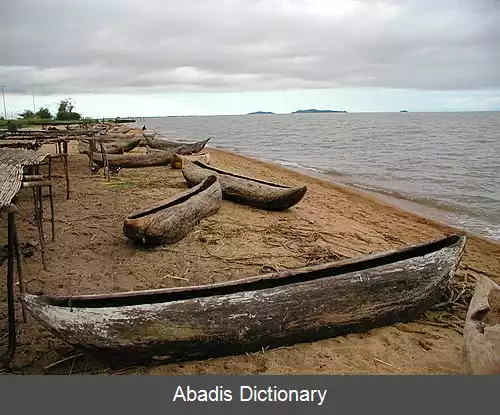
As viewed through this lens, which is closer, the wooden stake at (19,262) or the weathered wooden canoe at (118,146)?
the wooden stake at (19,262)

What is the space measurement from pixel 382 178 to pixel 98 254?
927cm

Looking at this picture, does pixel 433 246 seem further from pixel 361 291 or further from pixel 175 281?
pixel 175 281

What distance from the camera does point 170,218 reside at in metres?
4.45

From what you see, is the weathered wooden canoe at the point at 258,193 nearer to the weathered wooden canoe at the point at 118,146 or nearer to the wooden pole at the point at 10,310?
the wooden pole at the point at 10,310

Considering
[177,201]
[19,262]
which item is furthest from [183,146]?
[19,262]

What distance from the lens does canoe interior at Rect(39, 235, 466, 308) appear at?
2.48 m

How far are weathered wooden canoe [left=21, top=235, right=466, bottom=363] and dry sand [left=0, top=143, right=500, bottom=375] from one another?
0.11 m

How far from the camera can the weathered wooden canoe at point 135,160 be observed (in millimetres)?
9689

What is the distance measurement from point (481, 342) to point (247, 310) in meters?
1.22

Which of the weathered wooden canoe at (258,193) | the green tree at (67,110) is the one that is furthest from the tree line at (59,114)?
the weathered wooden canoe at (258,193)

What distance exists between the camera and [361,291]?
285cm

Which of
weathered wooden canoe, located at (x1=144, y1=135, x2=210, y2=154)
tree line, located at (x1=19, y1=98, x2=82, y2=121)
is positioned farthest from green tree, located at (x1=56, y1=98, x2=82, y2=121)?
weathered wooden canoe, located at (x1=144, y1=135, x2=210, y2=154)

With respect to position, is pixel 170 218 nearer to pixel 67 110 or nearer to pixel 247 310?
pixel 247 310

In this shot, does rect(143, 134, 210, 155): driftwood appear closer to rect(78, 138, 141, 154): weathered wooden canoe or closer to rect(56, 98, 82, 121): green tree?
rect(78, 138, 141, 154): weathered wooden canoe
